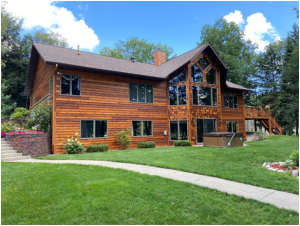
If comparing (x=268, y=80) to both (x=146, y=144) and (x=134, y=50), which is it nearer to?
(x=134, y=50)

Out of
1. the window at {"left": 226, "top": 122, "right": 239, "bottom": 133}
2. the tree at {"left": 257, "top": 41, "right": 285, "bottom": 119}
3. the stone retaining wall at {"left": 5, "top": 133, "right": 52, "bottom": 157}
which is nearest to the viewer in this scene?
the stone retaining wall at {"left": 5, "top": 133, "right": 52, "bottom": 157}

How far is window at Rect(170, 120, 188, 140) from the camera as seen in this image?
16.4 m

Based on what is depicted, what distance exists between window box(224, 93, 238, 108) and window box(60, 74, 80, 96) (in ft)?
44.9

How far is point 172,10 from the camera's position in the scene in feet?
13.9

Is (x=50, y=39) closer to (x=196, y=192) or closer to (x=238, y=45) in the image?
(x=238, y=45)

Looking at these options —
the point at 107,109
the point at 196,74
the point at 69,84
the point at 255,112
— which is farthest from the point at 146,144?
the point at 255,112

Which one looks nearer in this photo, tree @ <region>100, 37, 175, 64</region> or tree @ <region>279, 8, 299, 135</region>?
tree @ <region>279, 8, 299, 135</region>

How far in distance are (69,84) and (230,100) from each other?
15.0 metres

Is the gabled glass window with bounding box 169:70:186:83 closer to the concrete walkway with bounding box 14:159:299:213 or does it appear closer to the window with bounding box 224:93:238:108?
the window with bounding box 224:93:238:108

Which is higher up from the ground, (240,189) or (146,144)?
(146,144)

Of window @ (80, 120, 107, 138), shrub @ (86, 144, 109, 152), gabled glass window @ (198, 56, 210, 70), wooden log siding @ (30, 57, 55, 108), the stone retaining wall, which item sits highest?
gabled glass window @ (198, 56, 210, 70)

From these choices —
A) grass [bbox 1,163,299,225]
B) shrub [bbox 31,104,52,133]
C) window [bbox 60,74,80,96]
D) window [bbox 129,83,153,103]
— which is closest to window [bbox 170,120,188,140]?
window [bbox 129,83,153,103]

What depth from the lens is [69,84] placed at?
12.9 metres

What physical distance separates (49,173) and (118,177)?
1913mm
